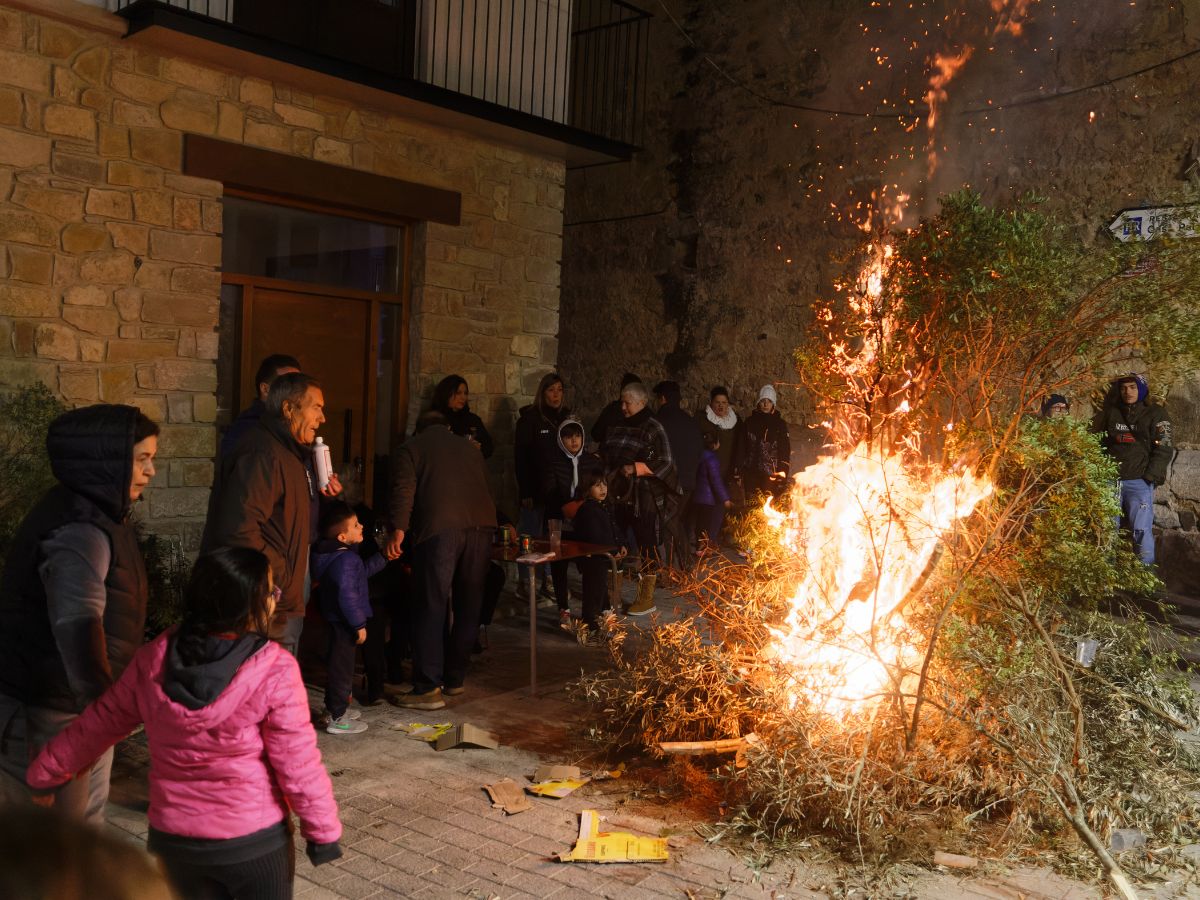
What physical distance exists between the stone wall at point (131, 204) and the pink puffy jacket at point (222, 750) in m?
4.97

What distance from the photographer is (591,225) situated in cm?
1556

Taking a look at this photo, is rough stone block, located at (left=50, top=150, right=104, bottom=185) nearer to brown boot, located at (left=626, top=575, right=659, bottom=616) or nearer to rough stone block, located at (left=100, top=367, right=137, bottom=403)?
rough stone block, located at (left=100, top=367, right=137, bottom=403)

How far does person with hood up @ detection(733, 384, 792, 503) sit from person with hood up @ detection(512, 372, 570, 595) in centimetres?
332

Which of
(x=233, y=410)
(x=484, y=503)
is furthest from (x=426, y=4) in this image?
(x=484, y=503)

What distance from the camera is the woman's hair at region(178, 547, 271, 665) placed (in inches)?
110

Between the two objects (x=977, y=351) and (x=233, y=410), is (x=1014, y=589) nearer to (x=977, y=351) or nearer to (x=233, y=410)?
(x=977, y=351)

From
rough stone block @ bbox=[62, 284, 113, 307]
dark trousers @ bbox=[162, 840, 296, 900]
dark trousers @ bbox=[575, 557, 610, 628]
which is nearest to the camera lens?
dark trousers @ bbox=[162, 840, 296, 900]

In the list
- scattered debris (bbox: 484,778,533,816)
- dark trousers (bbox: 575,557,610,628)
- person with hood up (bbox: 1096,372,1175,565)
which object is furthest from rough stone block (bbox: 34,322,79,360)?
person with hood up (bbox: 1096,372,1175,565)

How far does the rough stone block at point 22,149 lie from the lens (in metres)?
6.94

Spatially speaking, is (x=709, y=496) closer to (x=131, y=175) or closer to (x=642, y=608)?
(x=642, y=608)

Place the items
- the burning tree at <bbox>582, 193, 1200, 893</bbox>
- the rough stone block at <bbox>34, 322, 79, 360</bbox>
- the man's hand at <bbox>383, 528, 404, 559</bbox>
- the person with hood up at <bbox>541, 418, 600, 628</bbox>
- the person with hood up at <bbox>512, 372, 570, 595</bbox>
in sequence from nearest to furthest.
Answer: the burning tree at <bbox>582, 193, 1200, 893</bbox>, the man's hand at <bbox>383, 528, 404, 559</bbox>, the rough stone block at <bbox>34, 322, 79, 360</bbox>, the person with hood up at <bbox>541, 418, 600, 628</bbox>, the person with hood up at <bbox>512, 372, 570, 595</bbox>

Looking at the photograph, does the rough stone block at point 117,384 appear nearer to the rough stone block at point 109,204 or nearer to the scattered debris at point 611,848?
the rough stone block at point 109,204

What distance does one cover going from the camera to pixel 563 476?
29.6 feet

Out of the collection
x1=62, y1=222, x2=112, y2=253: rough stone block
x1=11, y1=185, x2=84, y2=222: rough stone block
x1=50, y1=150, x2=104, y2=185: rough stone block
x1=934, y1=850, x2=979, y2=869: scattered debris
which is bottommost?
x1=934, y1=850, x2=979, y2=869: scattered debris
